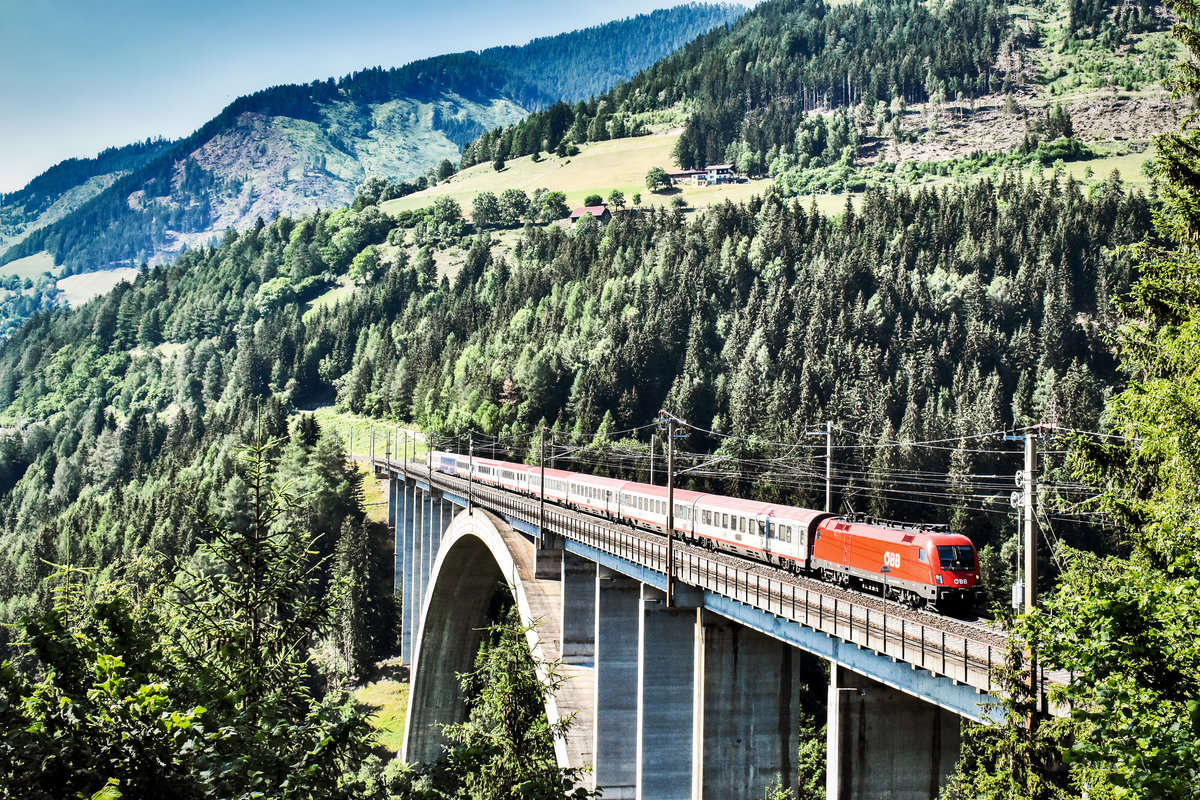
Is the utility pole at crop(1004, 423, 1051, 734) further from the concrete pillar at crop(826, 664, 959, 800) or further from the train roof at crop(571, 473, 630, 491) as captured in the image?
the train roof at crop(571, 473, 630, 491)

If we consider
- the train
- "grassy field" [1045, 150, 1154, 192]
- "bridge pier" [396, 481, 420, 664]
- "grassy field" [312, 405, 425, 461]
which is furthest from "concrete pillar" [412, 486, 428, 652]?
"grassy field" [1045, 150, 1154, 192]

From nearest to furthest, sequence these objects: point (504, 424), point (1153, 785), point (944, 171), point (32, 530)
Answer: point (1153, 785), point (504, 424), point (32, 530), point (944, 171)

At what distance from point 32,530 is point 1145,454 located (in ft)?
473

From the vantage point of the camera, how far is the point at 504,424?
375 ft

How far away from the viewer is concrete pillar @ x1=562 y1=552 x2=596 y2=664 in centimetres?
3984

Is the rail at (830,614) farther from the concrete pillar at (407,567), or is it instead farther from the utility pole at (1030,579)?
the concrete pillar at (407,567)

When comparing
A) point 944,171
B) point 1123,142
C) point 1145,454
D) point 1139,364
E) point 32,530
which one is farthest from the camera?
point 944,171

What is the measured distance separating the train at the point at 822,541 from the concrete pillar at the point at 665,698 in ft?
17.2

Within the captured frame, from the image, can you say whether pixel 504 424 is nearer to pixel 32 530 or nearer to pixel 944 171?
pixel 32 530

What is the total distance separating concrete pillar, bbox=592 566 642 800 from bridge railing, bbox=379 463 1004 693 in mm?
2033

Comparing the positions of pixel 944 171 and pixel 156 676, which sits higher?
pixel 944 171

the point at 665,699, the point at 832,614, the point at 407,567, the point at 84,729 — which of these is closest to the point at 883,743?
the point at 832,614

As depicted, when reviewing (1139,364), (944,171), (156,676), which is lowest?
(156,676)

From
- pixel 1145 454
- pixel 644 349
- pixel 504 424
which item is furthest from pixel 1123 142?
pixel 1145 454
